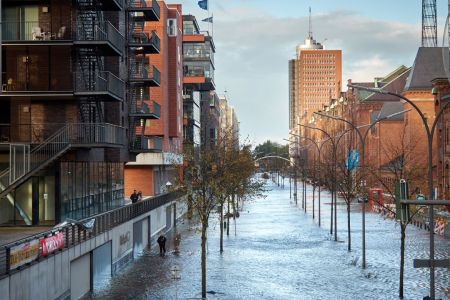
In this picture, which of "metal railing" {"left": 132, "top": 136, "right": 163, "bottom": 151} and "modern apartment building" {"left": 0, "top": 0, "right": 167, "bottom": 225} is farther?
"metal railing" {"left": 132, "top": 136, "right": 163, "bottom": 151}

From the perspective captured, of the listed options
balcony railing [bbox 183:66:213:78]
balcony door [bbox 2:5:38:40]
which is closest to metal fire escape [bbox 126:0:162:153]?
balcony door [bbox 2:5:38:40]

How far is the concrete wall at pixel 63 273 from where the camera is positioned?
21594mm

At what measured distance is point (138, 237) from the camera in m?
46.2

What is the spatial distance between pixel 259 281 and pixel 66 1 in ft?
56.9

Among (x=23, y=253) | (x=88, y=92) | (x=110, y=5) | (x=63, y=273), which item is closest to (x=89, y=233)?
(x=63, y=273)

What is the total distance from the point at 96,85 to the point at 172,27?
37681 millimetres

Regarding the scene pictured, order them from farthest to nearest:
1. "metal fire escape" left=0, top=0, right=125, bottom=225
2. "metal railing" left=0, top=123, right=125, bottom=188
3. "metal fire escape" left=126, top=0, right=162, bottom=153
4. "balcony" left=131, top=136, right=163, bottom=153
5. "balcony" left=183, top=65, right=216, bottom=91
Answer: "balcony" left=183, top=65, right=216, bottom=91, "metal fire escape" left=126, top=0, right=162, bottom=153, "balcony" left=131, top=136, right=163, bottom=153, "metal fire escape" left=0, top=0, right=125, bottom=225, "metal railing" left=0, top=123, right=125, bottom=188

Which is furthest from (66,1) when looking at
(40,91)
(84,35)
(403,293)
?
(403,293)

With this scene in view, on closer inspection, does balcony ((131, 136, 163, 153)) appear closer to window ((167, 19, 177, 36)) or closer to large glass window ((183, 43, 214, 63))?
window ((167, 19, 177, 36))

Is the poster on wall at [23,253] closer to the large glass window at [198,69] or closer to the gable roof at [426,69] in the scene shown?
the gable roof at [426,69]

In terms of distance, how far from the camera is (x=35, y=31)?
36.4 m

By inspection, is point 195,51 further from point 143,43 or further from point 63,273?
point 63,273

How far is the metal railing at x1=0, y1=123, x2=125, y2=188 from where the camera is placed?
32.2 metres

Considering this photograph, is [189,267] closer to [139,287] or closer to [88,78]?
[139,287]
